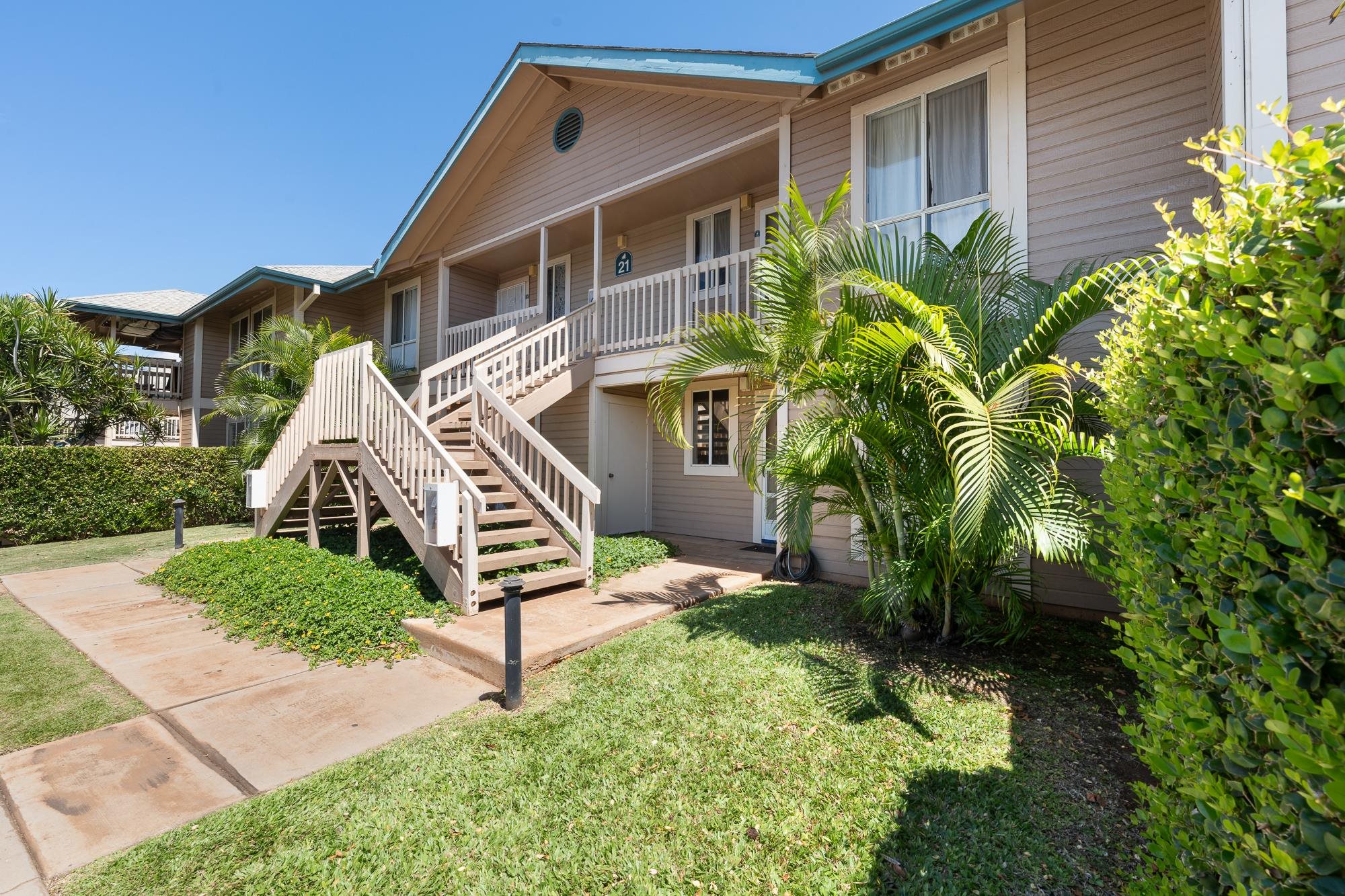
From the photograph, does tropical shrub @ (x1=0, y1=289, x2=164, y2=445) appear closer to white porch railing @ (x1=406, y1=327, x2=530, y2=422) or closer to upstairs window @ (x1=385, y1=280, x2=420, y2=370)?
upstairs window @ (x1=385, y1=280, x2=420, y2=370)

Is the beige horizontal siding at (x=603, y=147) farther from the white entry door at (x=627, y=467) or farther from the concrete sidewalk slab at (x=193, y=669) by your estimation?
the concrete sidewalk slab at (x=193, y=669)

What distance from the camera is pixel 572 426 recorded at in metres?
10.9

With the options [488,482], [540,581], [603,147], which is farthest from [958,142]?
[488,482]

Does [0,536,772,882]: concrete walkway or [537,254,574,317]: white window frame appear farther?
[537,254,574,317]: white window frame

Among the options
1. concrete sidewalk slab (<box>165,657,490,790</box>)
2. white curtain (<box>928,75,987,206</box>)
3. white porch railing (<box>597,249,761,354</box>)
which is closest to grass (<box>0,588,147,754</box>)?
concrete sidewalk slab (<box>165,657,490,790</box>)

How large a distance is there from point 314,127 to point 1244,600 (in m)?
22.2

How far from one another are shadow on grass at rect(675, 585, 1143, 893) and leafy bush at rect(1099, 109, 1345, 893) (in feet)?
2.15

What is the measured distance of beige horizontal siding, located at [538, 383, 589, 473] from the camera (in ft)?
34.9

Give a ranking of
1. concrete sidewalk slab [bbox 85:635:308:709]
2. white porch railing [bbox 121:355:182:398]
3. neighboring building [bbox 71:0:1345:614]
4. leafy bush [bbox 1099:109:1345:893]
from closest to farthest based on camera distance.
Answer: leafy bush [bbox 1099:109:1345:893] → concrete sidewalk slab [bbox 85:635:308:709] → neighboring building [bbox 71:0:1345:614] → white porch railing [bbox 121:355:182:398]

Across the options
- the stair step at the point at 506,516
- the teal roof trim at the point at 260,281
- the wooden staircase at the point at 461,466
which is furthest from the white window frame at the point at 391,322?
the stair step at the point at 506,516

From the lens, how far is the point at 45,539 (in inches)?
394

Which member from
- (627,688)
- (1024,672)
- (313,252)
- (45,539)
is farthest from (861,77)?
(313,252)

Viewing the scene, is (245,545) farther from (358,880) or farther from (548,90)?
(548,90)

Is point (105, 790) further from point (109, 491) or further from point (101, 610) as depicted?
point (109, 491)
